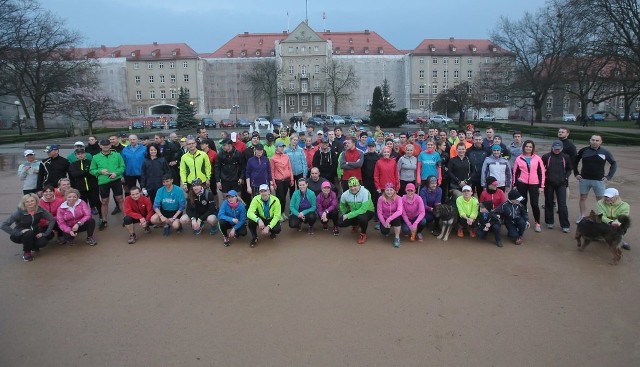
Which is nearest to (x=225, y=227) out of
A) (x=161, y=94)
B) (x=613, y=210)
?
(x=613, y=210)

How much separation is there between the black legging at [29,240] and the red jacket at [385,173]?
5.80m

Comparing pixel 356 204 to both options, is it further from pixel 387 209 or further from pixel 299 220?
pixel 299 220

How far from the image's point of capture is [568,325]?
4.11m

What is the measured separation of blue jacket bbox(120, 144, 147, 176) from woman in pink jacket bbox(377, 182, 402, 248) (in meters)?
5.07

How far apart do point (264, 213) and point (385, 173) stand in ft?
7.87

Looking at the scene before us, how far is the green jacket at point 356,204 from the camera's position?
6.88m

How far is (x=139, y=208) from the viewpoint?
7.16 meters

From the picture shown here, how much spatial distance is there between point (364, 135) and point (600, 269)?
496 centimetres

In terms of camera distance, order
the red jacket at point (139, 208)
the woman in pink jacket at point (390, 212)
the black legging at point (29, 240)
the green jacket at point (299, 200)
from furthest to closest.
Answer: the green jacket at point (299, 200), the red jacket at point (139, 208), the woman in pink jacket at point (390, 212), the black legging at point (29, 240)

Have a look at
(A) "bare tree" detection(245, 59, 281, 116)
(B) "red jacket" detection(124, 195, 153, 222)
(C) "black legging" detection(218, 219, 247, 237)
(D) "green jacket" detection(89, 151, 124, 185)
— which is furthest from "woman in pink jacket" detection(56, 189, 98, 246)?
(A) "bare tree" detection(245, 59, 281, 116)

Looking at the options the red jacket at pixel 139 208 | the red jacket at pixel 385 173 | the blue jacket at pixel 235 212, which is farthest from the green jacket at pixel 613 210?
the red jacket at pixel 139 208

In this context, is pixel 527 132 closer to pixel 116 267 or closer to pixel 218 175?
pixel 218 175

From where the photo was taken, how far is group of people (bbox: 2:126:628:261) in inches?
264

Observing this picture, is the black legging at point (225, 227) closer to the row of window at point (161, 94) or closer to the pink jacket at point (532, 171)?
the pink jacket at point (532, 171)
